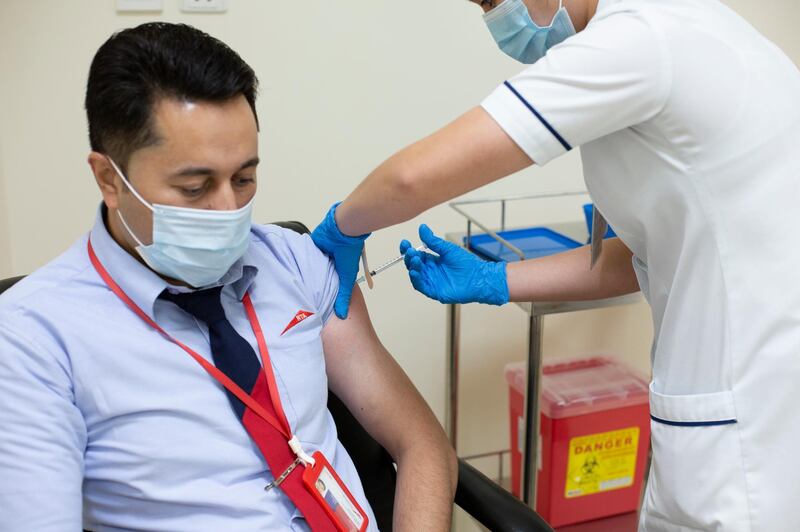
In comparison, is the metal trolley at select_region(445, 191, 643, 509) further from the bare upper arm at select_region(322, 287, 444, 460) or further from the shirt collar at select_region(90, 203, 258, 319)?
the shirt collar at select_region(90, 203, 258, 319)

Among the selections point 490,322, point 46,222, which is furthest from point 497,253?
point 46,222

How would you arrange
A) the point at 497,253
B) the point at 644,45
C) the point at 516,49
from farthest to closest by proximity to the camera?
1. the point at 497,253
2. the point at 516,49
3. the point at 644,45

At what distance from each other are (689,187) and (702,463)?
1.33ft

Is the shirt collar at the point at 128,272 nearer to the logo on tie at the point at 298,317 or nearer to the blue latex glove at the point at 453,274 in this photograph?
the logo on tie at the point at 298,317

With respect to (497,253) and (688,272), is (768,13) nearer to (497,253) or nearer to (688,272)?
(497,253)

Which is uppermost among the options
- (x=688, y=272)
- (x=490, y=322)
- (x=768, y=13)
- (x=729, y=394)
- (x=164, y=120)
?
(x=768, y=13)

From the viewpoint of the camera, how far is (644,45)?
997mm

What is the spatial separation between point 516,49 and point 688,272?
0.47 metres

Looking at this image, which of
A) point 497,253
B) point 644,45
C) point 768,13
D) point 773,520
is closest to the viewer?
point 644,45

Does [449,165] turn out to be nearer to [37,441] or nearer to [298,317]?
[298,317]

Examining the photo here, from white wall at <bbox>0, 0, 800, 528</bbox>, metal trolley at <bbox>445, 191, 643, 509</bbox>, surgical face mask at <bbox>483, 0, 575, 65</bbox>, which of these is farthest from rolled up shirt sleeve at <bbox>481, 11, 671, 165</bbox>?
white wall at <bbox>0, 0, 800, 528</bbox>

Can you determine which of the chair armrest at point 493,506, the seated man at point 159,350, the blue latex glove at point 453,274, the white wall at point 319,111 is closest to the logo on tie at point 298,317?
the seated man at point 159,350

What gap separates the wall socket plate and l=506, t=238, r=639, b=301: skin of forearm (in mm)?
1164

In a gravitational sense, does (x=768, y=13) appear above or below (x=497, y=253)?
above
